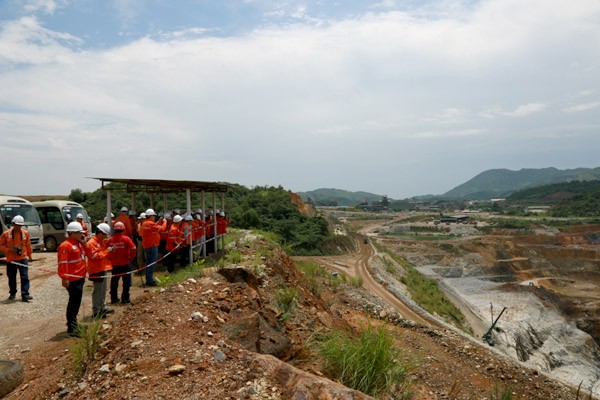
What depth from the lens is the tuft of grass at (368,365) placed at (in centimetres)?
632

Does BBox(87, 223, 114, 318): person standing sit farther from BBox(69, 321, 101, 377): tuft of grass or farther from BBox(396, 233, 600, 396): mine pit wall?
BBox(396, 233, 600, 396): mine pit wall

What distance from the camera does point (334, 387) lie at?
16.0ft

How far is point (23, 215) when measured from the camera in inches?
660

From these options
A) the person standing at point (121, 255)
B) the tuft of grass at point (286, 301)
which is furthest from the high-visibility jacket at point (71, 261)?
the tuft of grass at point (286, 301)

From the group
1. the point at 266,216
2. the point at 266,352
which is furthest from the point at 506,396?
the point at 266,216

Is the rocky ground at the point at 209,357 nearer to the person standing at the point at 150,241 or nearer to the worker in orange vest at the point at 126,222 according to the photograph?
the person standing at the point at 150,241

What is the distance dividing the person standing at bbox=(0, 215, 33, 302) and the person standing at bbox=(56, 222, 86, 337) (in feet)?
10.2

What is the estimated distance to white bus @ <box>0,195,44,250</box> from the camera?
52.5ft

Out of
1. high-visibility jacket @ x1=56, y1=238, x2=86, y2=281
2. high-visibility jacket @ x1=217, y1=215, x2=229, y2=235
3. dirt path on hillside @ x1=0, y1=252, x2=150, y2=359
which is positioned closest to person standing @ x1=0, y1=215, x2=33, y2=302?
dirt path on hillside @ x1=0, y1=252, x2=150, y2=359

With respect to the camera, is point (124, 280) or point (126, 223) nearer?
point (124, 280)

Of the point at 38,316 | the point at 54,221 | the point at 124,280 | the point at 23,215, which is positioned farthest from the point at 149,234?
the point at 54,221

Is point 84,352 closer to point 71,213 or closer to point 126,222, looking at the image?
point 126,222

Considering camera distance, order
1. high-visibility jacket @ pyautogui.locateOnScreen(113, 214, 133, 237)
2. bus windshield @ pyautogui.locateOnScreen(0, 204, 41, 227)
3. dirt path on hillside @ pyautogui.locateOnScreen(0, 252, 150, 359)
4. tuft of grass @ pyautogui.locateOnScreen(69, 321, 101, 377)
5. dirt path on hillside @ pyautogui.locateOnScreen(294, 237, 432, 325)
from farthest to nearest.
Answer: dirt path on hillside @ pyautogui.locateOnScreen(294, 237, 432, 325), bus windshield @ pyautogui.locateOnScreen(0, 204, 41, 227), high-visibility jacket @ pyautogui.locateOnScreen(113, 214, 133, 237), dirt path on hillside @ pyautogui.locateOnScreen(0, 252, 150, 359), tuft of grass @ pyautogui.locateOnScreen(69, 321, 101, 377)

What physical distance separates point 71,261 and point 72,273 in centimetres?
20
